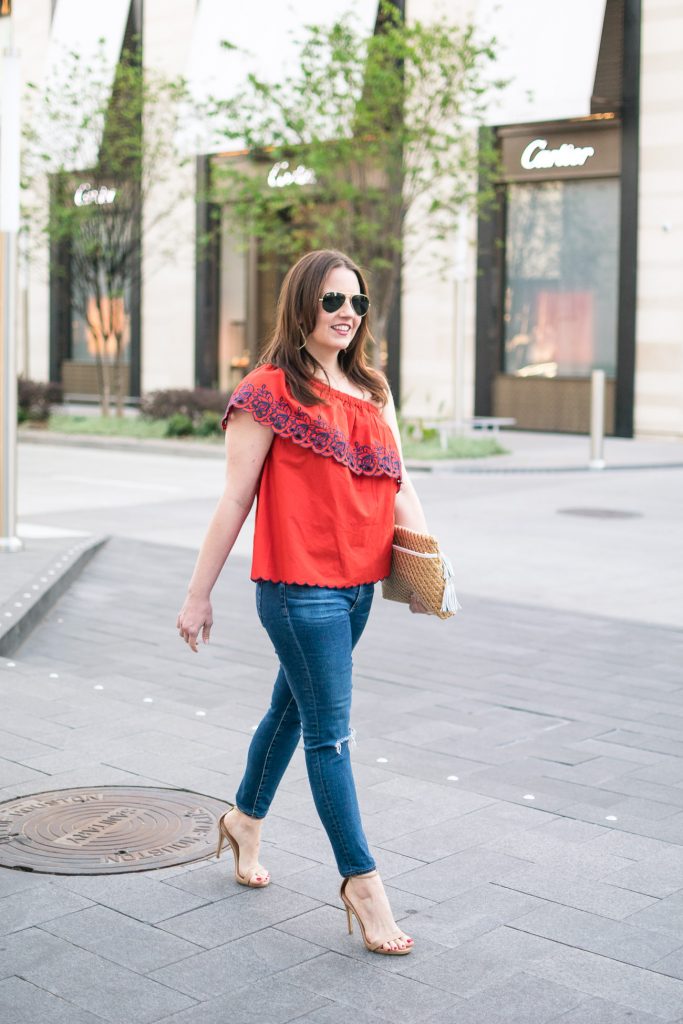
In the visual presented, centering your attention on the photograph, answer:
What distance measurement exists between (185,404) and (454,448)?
6.01m

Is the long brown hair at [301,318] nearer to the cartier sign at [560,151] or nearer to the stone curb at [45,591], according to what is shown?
the stone curb at [45,591]

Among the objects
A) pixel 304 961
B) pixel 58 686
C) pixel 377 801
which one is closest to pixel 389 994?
pixel 304 961

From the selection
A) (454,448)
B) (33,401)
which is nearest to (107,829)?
(454,448)

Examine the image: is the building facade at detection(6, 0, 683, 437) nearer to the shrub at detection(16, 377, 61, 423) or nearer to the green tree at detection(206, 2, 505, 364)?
the green tree at detection(206, 2, 505, 364)

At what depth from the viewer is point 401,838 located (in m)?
4.64

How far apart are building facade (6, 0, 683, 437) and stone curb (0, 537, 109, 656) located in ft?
37.2

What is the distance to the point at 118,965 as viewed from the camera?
3.64m

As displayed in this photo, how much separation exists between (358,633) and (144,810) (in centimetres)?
132

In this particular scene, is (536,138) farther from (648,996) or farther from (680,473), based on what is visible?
(648,996)

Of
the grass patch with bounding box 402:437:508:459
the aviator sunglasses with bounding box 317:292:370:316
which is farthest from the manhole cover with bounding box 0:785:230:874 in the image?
the grass patch with bounding box 402:437:508:459

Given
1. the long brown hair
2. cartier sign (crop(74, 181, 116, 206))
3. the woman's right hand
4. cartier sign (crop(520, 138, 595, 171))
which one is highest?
cartier sign (crop(520, 138, 595, 171))

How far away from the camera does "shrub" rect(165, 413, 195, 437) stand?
23.3m

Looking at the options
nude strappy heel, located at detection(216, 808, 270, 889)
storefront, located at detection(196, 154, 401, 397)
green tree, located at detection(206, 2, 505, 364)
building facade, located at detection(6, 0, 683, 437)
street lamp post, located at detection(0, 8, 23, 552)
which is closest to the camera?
nude strappy heel, located at detection(216, 808, 270, 889)

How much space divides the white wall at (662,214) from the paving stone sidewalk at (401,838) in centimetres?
1600
